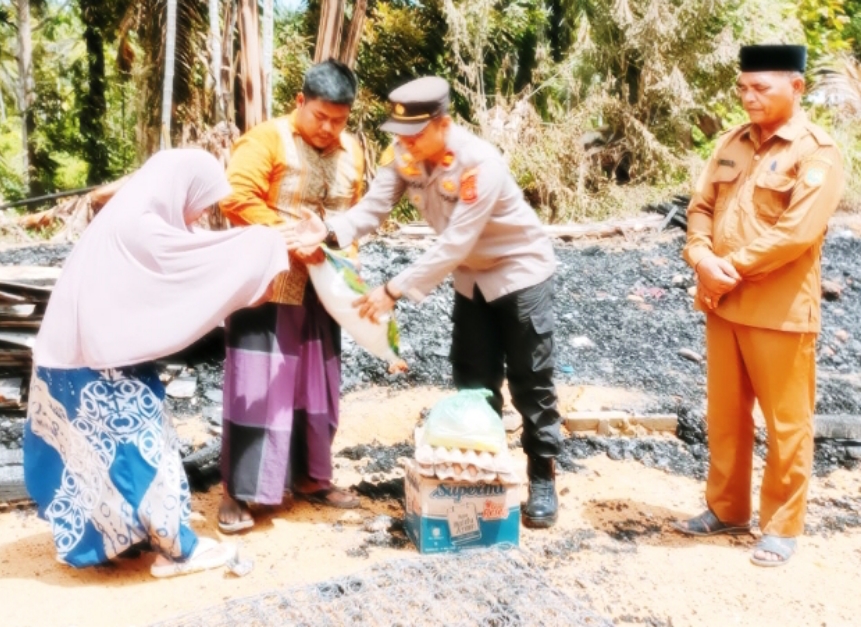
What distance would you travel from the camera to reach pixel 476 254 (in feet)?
12.1

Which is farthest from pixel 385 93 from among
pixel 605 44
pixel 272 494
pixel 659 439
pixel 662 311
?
pixel 272 494

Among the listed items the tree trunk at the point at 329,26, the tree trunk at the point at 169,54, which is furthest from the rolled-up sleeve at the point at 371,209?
the tree trunk at the point at 169,54

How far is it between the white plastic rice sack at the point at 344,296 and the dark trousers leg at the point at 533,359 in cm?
54

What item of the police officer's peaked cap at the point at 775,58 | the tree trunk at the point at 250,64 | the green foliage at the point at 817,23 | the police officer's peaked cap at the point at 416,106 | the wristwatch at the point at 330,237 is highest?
the green foliage at the point at 817,23

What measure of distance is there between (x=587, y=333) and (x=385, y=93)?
10.4 meters

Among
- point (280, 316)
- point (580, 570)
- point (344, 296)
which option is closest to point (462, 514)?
point (580, 570)

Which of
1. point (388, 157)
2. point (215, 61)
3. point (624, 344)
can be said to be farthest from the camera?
point (215, 61)

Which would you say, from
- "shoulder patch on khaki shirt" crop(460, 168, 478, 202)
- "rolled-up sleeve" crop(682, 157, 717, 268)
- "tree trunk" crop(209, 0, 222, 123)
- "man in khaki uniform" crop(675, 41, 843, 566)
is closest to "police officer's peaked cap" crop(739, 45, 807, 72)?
"man in khaki uniform" crop(675, 41, 843, 566)

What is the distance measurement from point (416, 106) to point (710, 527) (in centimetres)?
235

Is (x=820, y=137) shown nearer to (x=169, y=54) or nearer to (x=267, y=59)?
(x=267, y=59)

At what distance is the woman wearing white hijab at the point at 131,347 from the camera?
3084 mm

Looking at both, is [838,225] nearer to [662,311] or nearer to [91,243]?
[662,311]

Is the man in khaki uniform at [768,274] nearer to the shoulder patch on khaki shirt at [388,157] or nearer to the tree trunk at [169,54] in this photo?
the shoulder patch on khaki shirt at [388,157]

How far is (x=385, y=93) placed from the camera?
1630 centimetres
